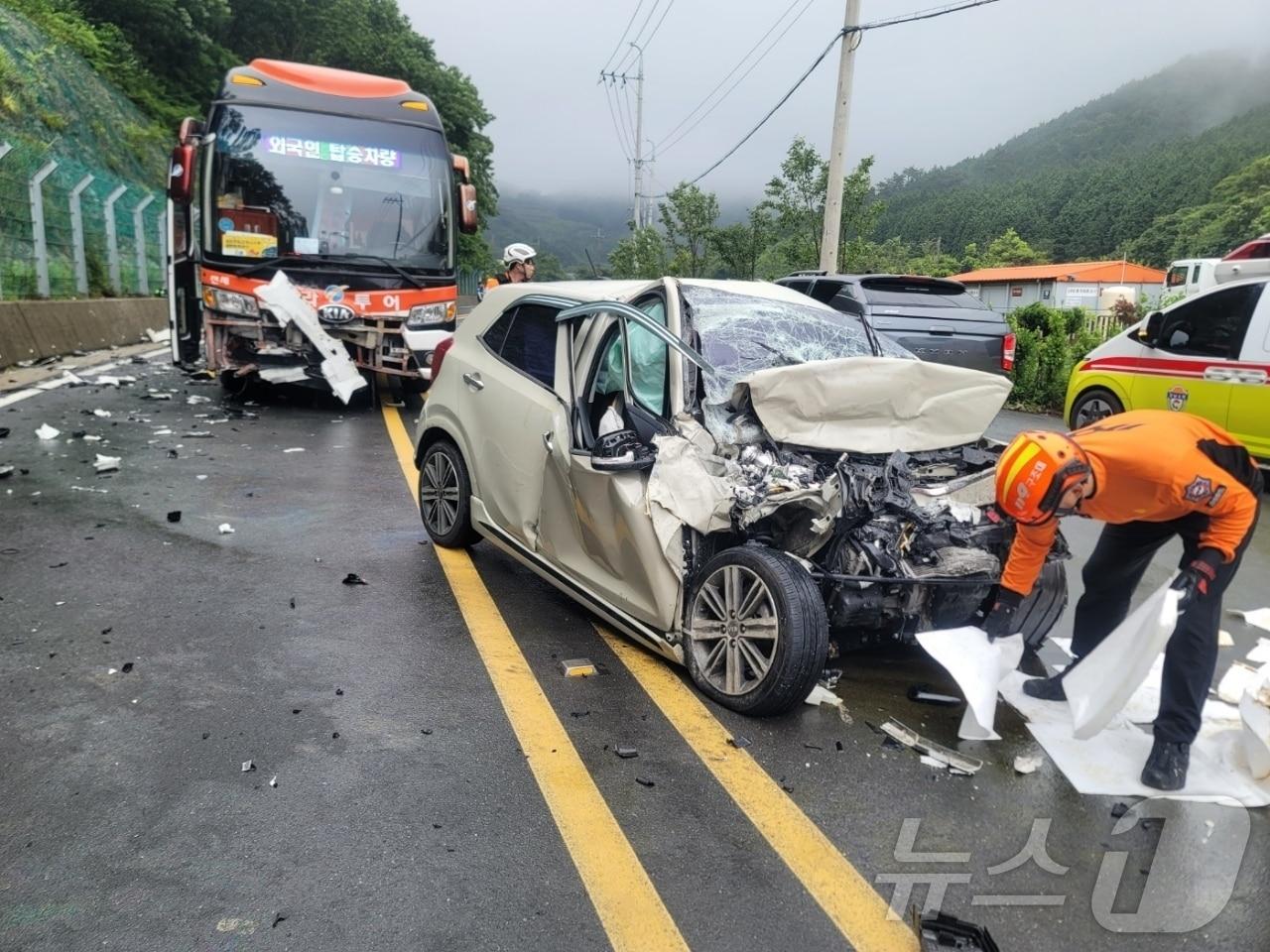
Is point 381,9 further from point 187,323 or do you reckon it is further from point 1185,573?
point 1185,573

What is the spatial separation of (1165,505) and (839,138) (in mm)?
Answer: 14678

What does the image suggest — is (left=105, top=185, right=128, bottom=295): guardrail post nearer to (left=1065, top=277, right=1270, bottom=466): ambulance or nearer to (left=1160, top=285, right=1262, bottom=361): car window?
(left=1065, top=277, right=1270, bottom=466): ambulance

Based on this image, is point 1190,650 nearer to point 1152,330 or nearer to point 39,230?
point 1152,330

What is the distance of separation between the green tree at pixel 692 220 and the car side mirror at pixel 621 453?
1033 inches

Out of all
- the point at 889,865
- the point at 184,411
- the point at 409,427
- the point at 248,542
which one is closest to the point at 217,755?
the point at 889,865

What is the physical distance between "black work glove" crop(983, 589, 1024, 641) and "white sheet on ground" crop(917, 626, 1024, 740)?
0.10 feet

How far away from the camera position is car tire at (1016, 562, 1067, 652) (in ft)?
12.9

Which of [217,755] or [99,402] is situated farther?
[99,402]

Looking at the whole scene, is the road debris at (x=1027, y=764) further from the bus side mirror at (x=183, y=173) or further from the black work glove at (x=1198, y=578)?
the bus side mirror at (x=183, y=173)

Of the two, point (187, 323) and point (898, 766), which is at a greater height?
point (187, 323)

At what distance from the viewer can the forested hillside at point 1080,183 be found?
70062mm

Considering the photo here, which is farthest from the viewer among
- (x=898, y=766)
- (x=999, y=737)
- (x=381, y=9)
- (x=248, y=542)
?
(x=381, y=9)

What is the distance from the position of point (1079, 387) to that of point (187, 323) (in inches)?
391

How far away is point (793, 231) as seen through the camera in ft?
71.5
